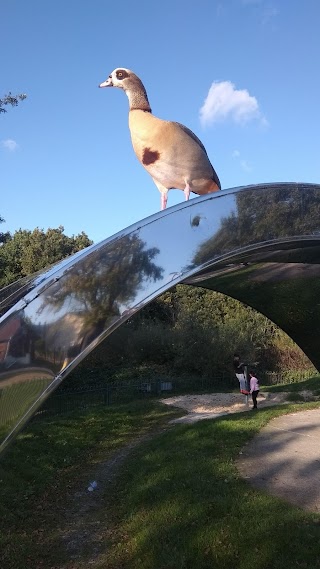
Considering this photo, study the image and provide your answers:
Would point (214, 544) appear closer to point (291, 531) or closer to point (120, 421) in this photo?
point (291, 531)

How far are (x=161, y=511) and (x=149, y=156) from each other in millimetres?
4634

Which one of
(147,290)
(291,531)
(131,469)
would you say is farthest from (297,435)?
(147,290)

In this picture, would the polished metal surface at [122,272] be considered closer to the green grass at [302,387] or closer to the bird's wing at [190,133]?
the bird's wing at [190,133]

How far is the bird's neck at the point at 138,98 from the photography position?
4543mm

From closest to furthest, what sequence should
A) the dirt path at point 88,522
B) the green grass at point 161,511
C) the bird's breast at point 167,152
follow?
1. the bird's breast at point 167,152
2. the green grass at point 161,511
3. the dirt path at point 88,522

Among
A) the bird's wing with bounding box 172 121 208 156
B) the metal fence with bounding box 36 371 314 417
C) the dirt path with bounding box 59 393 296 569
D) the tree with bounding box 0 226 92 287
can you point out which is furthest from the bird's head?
the tree with bounding box 0 226 92 287

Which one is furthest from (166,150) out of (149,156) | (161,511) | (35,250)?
(35,250)

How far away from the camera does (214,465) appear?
852 centimetres

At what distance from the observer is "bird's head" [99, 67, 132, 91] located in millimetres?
4586

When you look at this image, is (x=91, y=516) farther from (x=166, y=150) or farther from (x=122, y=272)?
(x=122, y=272)

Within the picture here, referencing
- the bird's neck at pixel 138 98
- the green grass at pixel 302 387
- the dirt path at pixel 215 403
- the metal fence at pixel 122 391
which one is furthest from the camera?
the green grass at pixel 302 387

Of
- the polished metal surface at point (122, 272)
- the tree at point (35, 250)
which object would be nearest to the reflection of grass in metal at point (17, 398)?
the polished metal surface at point (122, 272)

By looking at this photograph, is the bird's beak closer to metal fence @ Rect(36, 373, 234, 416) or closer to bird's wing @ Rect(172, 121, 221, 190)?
bird's wing @ Rect(172, 121, 221, 190)

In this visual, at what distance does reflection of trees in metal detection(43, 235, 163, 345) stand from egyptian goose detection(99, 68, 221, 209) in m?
1.48
